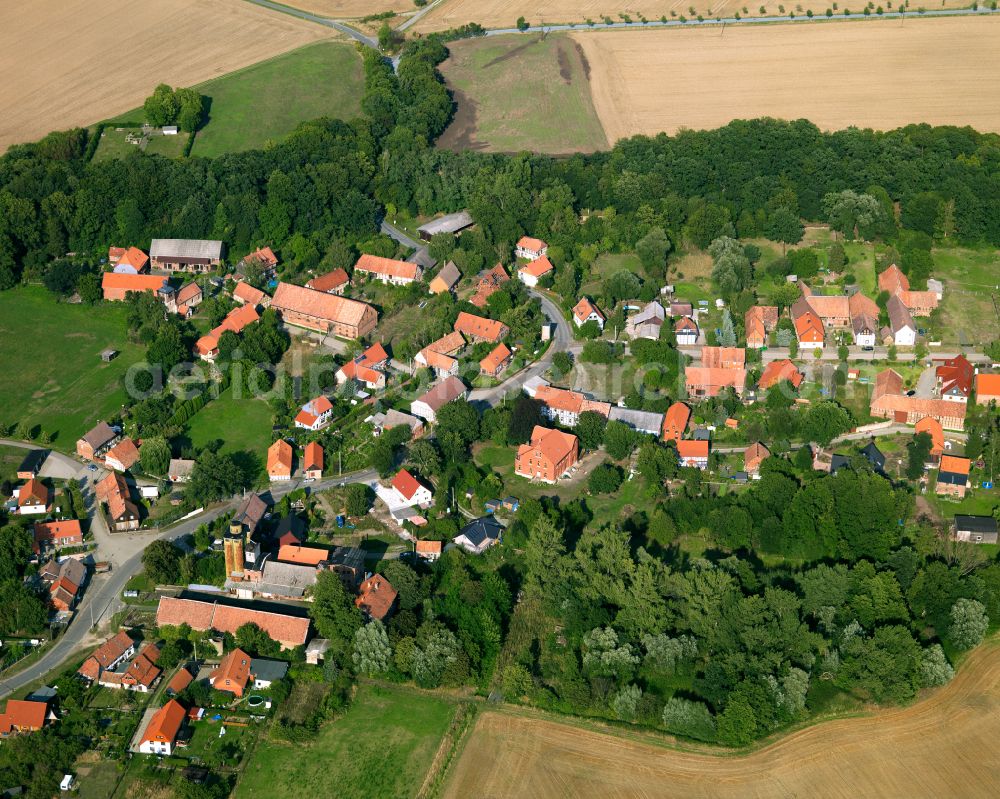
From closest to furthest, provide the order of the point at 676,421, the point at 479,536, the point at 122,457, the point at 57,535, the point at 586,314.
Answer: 1. the point at 479,536
2. the point at 57,535
3. the point at 122,457
4. the point at 676,421
5. the point at 586,314

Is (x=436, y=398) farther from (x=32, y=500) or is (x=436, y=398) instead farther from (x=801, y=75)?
(x=801, y=75)

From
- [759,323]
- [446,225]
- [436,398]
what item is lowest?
[436,398]

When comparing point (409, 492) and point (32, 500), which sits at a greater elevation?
point (32, 500)

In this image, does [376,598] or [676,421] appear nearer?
[376,598]

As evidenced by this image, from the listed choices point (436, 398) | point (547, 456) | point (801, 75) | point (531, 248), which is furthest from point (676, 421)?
point (801, 75)

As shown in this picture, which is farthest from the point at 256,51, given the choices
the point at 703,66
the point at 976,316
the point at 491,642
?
the point at 491,642
